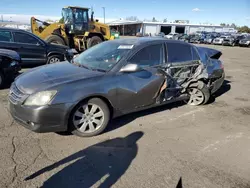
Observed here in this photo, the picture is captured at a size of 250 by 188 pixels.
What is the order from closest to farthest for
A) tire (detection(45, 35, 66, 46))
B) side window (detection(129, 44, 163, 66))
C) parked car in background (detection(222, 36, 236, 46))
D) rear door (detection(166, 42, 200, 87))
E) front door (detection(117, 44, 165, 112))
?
front door (detection(117, 44, 165, 112))
side window (detection(129, 44, 163, 66))
rear door (detection(166, 42, 200, 87))
tire (detection(45, 35, 66, 46))
parked car in background (detection(222, 36, 236, 46))

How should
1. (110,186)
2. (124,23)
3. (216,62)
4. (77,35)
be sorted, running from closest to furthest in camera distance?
(110,186) → (216,62) → (77,35) → (124,23)

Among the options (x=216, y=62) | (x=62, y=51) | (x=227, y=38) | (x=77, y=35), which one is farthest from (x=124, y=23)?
(x=216, y=62)

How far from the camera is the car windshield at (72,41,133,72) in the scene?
4.04 metres

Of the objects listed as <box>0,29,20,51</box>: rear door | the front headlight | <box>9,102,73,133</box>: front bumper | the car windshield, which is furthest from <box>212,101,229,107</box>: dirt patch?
<box>0,29,20,51</box>: rear door

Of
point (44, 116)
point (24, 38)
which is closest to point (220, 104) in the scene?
point (44, 116)

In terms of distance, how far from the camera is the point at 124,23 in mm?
62500

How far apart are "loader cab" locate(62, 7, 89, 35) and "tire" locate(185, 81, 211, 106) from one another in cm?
1171

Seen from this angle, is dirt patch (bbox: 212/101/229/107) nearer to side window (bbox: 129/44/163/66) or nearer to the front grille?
side window (bbox: 129/44/163/66)

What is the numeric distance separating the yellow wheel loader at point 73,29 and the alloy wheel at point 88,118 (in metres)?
11.5

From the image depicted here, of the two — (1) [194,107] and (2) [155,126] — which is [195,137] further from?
(1) [194,107]

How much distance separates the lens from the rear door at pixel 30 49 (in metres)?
8.74

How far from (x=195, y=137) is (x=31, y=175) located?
8.61 ft

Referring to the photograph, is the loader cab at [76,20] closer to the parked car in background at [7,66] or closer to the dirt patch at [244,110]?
the parked car in background at [7,66]

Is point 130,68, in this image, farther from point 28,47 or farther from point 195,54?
point 28,47
